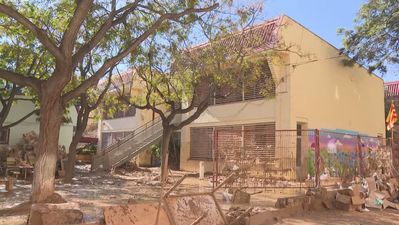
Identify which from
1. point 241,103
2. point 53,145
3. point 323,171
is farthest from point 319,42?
point 53,145

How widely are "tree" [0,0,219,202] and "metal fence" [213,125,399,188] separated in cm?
466

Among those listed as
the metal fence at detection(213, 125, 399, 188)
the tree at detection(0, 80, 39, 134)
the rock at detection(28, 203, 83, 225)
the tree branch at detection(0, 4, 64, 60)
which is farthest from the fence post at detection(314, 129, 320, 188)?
the tree at detection(0, 80, 39, 134)

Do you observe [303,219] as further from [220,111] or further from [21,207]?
[220,111]

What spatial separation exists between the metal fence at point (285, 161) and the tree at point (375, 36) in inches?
340

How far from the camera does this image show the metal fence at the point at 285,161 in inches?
567

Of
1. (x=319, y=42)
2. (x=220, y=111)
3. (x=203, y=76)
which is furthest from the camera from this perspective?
(x=220, y=111)

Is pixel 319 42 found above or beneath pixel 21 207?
above

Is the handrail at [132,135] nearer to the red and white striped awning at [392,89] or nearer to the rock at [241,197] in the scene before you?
the rock at [241,197]

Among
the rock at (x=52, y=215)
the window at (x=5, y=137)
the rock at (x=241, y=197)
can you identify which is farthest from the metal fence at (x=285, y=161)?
the window at (x=5, y=137)

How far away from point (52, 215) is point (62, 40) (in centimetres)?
401

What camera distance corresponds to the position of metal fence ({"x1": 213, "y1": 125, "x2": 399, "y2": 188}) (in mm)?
14391

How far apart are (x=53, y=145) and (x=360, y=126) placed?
21.1 metres

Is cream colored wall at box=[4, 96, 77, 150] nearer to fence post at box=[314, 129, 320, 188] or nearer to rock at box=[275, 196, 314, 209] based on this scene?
fence post at box=[314, 129, 320, 188]

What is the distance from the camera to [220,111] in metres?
25.0
